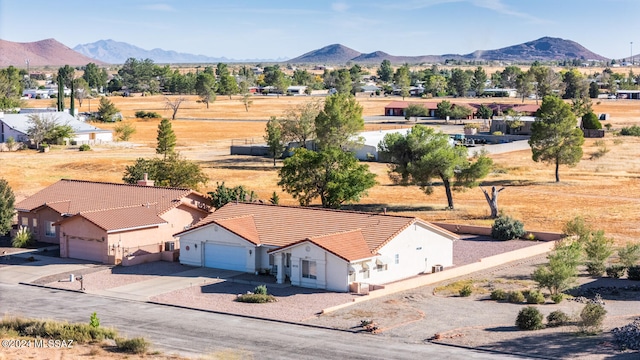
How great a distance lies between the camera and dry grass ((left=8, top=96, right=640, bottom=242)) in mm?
64188

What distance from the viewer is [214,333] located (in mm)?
34000

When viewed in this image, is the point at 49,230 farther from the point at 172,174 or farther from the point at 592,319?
the point at 592,319

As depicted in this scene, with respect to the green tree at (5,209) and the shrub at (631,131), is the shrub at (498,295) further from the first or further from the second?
the shrub at (631,131)

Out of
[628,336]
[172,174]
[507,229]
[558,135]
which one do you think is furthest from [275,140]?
[628,336]

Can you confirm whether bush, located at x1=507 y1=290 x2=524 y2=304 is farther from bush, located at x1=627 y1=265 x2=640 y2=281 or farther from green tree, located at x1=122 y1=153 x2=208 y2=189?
green tree, located at x1=122 y1=153 x2=208 y2=189

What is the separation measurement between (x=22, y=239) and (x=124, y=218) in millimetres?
7575

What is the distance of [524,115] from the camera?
130375 mm

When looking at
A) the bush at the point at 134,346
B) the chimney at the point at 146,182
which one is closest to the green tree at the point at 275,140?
the chimney at the point at 146,182

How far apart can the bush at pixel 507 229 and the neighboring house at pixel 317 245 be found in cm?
830

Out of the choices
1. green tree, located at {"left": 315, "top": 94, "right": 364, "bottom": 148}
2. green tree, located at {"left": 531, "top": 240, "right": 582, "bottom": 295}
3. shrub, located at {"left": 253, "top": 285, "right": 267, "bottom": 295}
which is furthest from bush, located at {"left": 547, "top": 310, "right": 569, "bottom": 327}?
green tree, located at {"left": 315, "top": 94, "right": 364, "bottom": 148}

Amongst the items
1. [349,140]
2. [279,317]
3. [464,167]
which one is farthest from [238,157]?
[279,317]

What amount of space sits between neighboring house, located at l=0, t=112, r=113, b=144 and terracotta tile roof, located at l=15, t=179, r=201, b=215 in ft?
179

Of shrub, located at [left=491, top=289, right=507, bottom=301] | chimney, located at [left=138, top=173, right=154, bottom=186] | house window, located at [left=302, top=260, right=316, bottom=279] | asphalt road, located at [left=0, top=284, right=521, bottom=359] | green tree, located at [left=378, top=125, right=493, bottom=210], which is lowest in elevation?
asphalt road, located at [left=0, top=284, right=521, bottom=359]

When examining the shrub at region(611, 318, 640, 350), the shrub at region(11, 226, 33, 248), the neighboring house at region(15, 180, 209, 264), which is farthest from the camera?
the shrub at region(11, 226, 33, 248)
